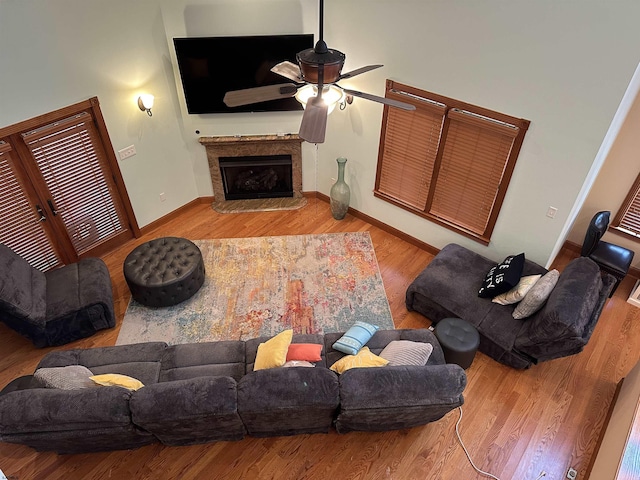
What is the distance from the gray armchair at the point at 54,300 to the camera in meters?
4.07

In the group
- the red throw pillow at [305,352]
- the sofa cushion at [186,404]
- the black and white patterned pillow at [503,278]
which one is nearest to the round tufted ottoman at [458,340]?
the black and white patterned pillow at [503,278]

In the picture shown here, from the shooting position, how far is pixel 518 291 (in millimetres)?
4230

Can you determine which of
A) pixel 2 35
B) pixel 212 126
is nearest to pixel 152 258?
pixel 212 126

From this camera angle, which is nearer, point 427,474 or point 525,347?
point 427,474

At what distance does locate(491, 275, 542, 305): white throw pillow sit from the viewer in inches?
166

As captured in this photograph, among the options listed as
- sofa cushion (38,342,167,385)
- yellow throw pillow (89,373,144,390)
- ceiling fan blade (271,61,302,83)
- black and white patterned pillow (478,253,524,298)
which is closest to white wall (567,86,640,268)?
black and white patterned pillow (478,253,524,298)

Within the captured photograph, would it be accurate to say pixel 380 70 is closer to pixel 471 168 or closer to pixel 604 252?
pixel 471 168

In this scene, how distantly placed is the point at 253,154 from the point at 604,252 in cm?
473

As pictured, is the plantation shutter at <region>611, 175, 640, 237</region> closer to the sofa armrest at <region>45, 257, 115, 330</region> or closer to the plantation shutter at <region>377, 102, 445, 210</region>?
the plantation shutter at <region>377, 102, 445, 210</region>

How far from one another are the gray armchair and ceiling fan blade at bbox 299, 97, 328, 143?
3.21m

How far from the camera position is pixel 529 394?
13.4 ft

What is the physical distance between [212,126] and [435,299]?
382 cm

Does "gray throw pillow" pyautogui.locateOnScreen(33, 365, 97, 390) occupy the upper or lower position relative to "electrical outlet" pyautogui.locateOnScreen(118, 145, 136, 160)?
lower

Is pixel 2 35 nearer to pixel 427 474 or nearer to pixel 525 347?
pixel 427 474
